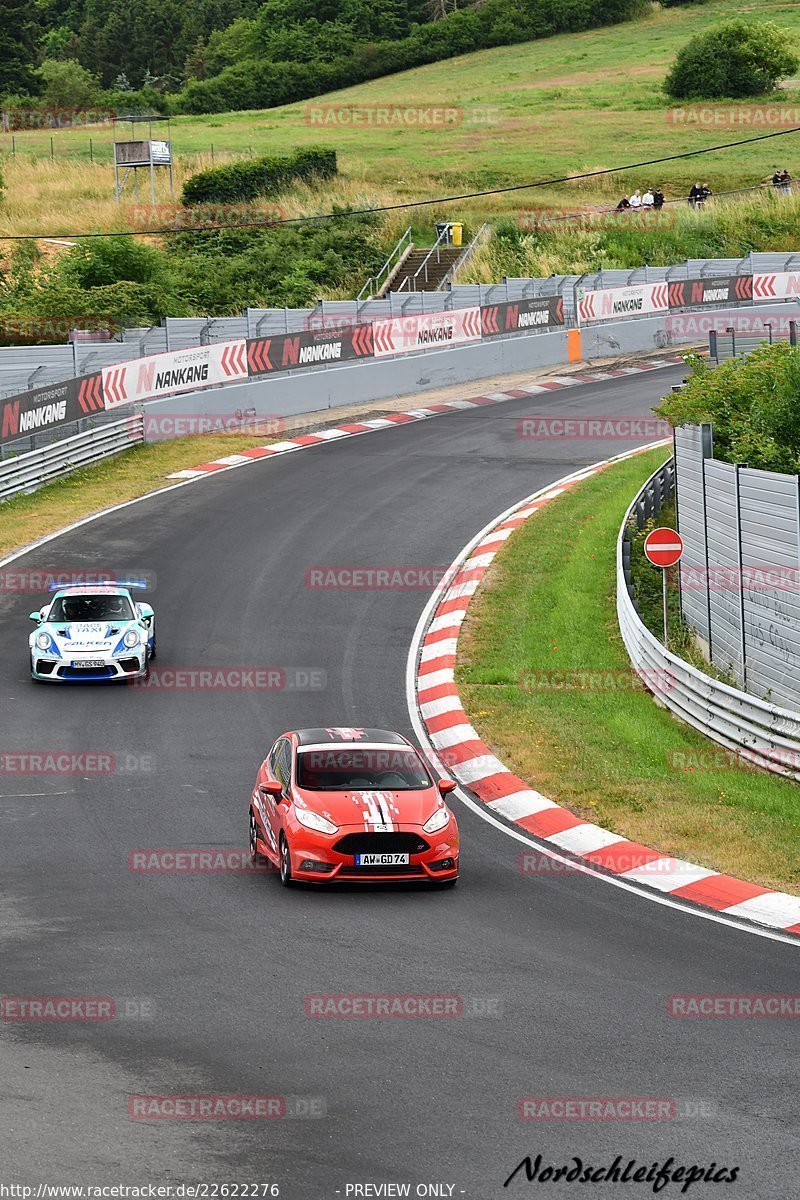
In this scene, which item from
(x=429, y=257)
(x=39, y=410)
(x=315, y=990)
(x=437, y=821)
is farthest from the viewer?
(x=429, y=257)

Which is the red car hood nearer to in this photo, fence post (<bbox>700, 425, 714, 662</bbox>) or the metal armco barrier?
fence post (<bbox>700, 425, 714, 662</bbox>)

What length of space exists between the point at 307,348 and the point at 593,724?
22701 millimetres

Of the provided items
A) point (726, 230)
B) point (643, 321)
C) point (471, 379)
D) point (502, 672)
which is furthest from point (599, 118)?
point (502, 672)

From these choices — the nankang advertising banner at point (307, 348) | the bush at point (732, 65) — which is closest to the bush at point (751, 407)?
the nankang advertising banner at point (307, 348)

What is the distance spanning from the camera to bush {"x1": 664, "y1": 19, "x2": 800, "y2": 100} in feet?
320

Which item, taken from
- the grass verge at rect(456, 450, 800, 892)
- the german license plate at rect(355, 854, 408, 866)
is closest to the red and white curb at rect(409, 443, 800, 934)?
the grass verge at rect(456, 450, 800, 892)

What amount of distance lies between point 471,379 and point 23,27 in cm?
9103

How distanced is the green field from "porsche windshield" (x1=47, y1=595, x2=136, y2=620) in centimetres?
4166

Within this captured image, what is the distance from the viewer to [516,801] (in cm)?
1739

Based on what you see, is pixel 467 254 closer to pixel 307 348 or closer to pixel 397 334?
pixel 397 334

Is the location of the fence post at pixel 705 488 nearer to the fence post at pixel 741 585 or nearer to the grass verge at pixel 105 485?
the fence post at pixel 741 585

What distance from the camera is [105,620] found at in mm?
21797

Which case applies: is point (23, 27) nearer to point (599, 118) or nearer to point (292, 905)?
point (599, 118)

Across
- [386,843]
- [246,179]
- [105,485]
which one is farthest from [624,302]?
[386,843]
